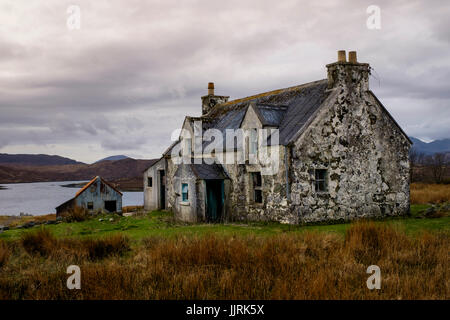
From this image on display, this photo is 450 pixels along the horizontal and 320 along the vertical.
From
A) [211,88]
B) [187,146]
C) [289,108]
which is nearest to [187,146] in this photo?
[187,146]

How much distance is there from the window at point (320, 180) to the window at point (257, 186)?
263cm

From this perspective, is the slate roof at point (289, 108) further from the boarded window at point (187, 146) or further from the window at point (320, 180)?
the window at point (320, 180)

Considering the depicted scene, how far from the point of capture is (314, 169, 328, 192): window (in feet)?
57.0

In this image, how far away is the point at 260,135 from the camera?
18266 millimetres

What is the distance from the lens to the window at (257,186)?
1883 cm

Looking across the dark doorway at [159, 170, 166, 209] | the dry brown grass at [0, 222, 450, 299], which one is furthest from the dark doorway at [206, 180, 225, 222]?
the dry brown grass at [0, 222, 450, 299]

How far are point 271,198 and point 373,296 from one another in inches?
419

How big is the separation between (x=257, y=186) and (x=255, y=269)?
33.8 feet

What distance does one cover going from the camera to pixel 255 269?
8609mm

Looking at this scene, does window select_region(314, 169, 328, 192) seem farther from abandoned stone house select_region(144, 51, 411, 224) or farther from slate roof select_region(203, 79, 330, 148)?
slate roof select_region(203, 79, 330, 148)

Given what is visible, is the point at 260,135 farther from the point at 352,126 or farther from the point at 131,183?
Answer: the point at 131,183

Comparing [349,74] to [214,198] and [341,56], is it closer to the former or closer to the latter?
[341,56]

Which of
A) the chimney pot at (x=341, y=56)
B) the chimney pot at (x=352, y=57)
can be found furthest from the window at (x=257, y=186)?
the chimney pot at (x=352, y=57)
